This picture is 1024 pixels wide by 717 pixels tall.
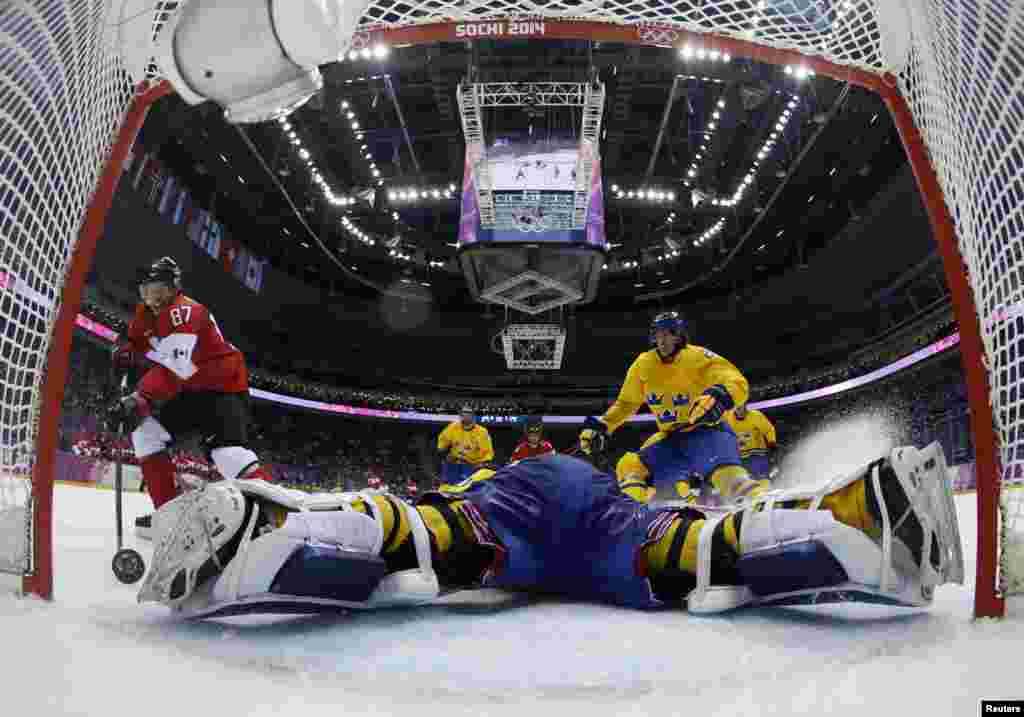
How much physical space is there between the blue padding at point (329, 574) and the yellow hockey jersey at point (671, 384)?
79.4 inches

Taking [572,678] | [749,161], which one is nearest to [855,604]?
[572,678]

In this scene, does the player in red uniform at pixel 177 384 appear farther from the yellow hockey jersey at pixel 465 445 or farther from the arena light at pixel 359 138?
the arena light at pixel 359 138

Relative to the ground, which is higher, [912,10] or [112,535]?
[912,10]

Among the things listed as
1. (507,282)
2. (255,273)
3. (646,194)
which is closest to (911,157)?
(507,282)

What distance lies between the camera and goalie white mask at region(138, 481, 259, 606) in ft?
4.17

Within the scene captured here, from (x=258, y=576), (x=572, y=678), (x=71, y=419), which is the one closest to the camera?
(x=572, y=678)

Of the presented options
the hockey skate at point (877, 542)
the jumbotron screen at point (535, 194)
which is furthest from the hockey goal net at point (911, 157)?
the jumbotron screen at point (535, 194)

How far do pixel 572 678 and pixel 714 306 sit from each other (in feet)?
66.0

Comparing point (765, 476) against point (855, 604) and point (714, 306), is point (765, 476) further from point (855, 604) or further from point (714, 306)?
point (714, 306)

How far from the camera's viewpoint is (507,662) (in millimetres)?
1107

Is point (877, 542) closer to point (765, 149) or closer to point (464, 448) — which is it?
point (464, 448)

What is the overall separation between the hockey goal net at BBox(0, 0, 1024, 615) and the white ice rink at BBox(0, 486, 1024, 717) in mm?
311

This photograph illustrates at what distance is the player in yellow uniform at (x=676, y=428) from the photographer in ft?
10.9

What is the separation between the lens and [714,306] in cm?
2030
